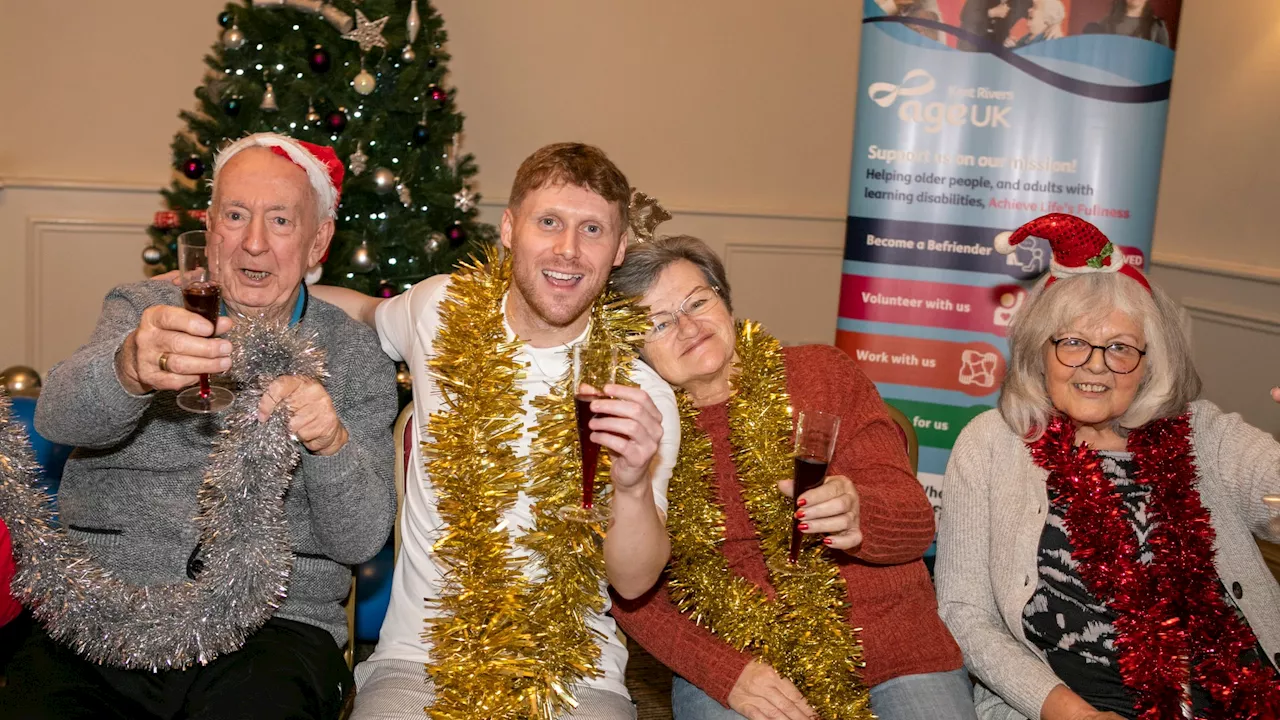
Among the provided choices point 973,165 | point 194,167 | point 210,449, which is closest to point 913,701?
point 210,449

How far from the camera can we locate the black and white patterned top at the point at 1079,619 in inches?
87.8

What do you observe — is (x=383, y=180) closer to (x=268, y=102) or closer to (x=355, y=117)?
(x=355, y=117)

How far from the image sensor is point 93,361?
1934 millimetres

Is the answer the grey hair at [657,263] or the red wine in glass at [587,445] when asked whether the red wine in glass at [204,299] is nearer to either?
the red wine in glass at [587,445]

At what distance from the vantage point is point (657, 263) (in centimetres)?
239

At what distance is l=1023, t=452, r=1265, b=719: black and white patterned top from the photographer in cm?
223

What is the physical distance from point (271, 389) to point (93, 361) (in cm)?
32

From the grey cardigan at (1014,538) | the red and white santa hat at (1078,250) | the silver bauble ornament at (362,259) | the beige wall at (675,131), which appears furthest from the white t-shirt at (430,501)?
the beige wall at (675,131)

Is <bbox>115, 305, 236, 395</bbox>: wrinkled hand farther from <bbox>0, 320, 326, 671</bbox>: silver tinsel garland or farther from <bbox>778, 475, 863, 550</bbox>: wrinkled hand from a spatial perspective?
<bbox>778, 475, 863, 550</bbox>: wrinkled hand

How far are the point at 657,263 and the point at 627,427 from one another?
725 mm

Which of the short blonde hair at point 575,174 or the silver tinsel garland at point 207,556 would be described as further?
the short blonde hair at point 575,174

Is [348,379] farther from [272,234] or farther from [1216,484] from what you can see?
[1216,484]

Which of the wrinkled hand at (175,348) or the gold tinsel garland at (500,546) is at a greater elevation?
the wrinkled hand at (175,348)

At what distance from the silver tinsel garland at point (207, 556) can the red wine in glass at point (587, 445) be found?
64cm
